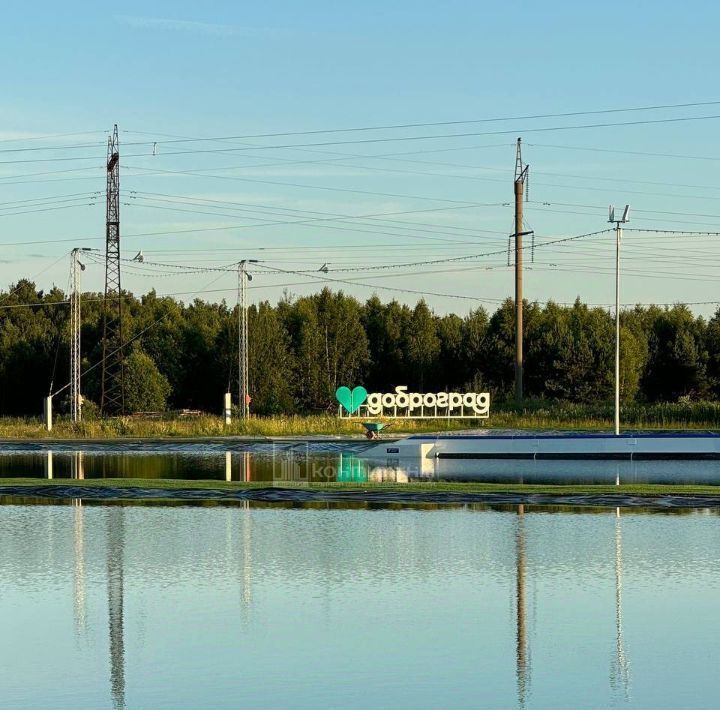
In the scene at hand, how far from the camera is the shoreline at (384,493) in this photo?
23.2 metres

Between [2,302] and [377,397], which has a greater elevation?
[2,302]

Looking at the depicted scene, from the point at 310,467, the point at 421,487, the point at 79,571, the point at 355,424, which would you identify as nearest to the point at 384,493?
the point at 421,487

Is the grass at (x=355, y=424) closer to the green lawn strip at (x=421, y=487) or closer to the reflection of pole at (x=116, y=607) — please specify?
the green lawn strip at (x=421, y=487)

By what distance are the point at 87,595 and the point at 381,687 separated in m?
4.94

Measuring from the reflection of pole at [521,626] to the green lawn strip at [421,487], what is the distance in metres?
5.78

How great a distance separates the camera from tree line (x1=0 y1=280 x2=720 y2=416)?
9262 cm

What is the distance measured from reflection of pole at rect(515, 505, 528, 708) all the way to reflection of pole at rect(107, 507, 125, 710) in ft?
10.3

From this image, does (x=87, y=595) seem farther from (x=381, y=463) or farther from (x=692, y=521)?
(x=381, y=463)

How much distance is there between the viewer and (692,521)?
788 inches

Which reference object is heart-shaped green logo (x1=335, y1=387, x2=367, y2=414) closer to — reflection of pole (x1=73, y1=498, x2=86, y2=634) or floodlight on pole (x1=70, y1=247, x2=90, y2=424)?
floodlight on pole (x1=70, y1=247, x2=90, y2=424)

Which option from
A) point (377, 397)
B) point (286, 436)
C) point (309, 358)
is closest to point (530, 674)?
point (286, 436)

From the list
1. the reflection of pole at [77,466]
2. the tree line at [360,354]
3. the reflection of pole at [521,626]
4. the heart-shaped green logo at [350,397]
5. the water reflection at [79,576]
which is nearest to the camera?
the reflection of pole at [521,626]

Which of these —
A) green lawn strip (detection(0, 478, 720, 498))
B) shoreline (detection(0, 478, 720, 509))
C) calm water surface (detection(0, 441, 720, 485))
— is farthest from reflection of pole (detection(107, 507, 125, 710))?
calm water surface (detection(0, 441, 720, 485))

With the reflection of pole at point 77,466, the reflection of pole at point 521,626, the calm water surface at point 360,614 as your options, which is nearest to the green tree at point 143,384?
the reflection of pole at point 77,466
